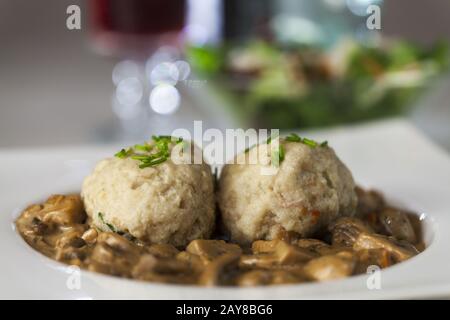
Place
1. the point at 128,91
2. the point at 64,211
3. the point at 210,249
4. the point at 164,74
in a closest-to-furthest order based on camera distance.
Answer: the point at 210,249, the point at 64,211, the point at 164,74, the point at 128,91

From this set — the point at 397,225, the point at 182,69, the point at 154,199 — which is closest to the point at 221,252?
the point at 154,199

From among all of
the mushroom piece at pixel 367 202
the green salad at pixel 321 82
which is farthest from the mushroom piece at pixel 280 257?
the green salad at pixel 321 82

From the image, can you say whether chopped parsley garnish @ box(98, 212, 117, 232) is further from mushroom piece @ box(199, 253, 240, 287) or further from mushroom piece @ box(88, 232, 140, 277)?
mushroom piece @ box(199, 253, 240, 287)

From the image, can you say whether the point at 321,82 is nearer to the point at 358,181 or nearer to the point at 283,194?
the point at 358,181

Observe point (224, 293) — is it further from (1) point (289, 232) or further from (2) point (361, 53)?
(2) point (361, 53)

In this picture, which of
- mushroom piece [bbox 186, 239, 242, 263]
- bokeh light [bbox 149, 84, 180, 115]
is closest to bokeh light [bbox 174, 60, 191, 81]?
bokeh light [bbox 149, 84, 180, 115]

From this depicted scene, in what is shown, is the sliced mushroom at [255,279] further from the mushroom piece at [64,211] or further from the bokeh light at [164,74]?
the bokeh light at [164,74]
